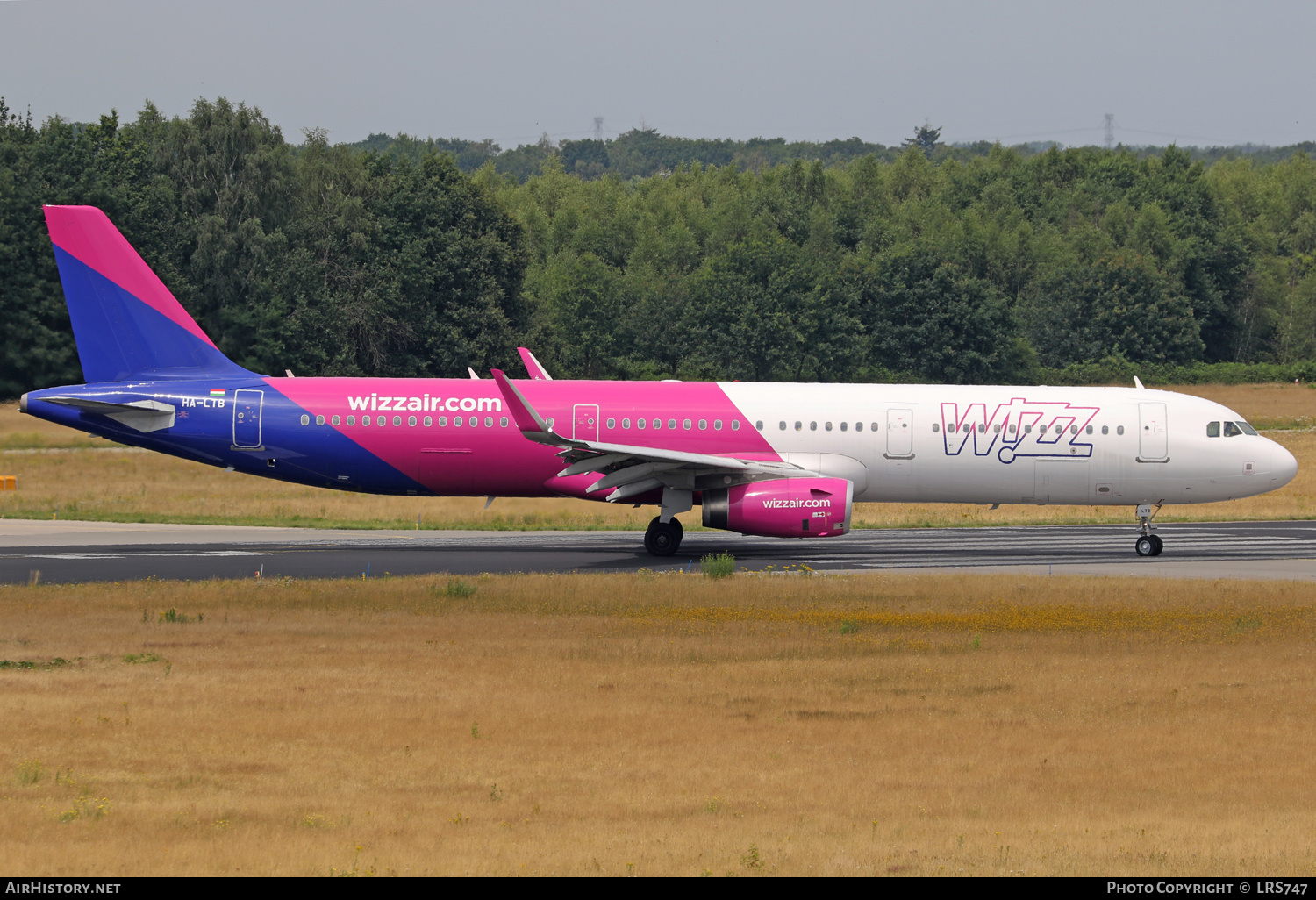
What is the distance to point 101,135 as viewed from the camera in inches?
3413

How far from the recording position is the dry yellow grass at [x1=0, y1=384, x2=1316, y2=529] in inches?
1532

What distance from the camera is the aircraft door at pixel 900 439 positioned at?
30.6 meters

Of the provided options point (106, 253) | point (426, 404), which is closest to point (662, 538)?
point (426, 404)

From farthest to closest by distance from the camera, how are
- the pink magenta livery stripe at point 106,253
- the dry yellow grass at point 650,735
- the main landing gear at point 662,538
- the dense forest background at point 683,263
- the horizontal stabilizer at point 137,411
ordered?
1. the dense forest background at point 683,263
2. the pink magenta livery stripe at point 106,253
3. the main landing gear at point 662,538
4. the horizontal stabilizer at point 137,411
5. the dry yellow grass at point 650,735

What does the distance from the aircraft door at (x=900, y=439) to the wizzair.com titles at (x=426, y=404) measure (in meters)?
8.86

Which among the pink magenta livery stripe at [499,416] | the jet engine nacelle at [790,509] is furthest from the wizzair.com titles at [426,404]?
the jet engine nacelle at [790,509]

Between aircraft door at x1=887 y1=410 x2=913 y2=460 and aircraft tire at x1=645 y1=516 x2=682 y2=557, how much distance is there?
521 centimetres

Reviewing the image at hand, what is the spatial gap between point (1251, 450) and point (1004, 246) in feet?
286

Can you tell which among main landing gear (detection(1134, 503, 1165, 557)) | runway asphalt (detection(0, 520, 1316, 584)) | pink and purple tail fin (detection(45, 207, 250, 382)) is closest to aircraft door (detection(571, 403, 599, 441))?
runway asphalt (detection(0, 520, 1316, 584))

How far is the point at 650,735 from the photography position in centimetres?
1366

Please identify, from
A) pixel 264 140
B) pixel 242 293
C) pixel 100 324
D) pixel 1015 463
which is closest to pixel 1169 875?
pixel 1015 463

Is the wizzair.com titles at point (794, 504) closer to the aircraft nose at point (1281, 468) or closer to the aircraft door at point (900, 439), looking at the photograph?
the aircraft door at point (900, 439)

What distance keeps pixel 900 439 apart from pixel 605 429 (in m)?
6.71

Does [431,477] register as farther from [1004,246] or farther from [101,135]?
[1004,246]
